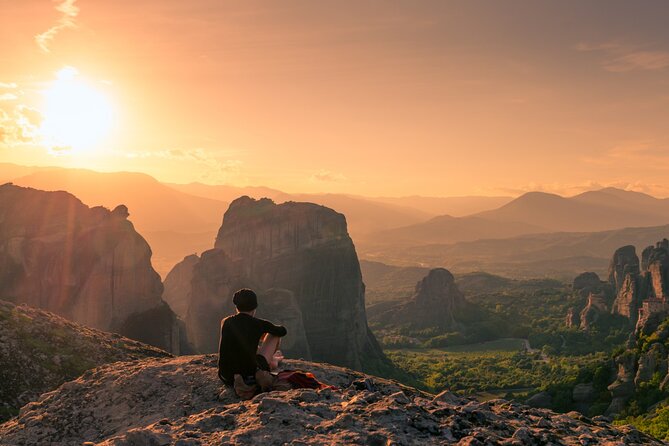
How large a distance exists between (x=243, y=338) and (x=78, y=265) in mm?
43164

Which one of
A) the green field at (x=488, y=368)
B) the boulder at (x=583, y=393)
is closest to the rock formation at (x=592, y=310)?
the green field at (x=488, y=368)

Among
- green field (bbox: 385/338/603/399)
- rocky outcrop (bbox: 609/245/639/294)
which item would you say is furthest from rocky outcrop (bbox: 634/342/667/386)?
rocky outcrop (bbox: 609/245/639/294)

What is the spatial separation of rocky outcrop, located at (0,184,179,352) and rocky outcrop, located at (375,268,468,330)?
4005 inches

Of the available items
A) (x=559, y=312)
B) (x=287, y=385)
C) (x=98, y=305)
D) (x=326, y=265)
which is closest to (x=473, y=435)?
(x=287, y=385)

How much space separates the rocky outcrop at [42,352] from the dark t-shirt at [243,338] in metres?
14.3

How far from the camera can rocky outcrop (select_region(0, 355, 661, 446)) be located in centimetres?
945

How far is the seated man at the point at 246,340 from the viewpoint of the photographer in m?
11.9

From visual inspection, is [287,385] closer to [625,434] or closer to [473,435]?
[473,435]

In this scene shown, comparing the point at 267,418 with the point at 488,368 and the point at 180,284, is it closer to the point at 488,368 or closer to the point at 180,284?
the point at 180,284

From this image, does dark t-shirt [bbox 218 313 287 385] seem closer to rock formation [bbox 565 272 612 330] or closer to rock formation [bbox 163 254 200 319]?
rock formation [bbox 163 254 200 319]

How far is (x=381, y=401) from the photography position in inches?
423

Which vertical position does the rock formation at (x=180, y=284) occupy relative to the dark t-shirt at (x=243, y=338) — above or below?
below

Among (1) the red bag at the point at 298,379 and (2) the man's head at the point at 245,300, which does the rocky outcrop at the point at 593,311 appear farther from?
(2) the man's head at the point at 245,300

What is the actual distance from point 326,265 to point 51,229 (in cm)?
4381
